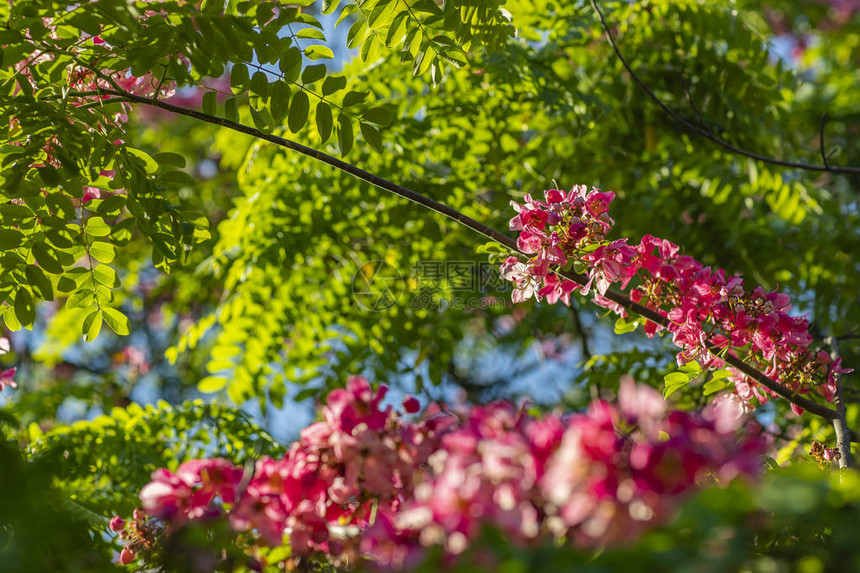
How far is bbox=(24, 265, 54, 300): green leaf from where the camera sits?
1655mm

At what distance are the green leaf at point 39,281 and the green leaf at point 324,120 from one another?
77cm

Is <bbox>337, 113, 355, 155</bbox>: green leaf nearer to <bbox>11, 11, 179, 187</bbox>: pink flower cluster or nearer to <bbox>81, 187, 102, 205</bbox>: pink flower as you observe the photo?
<bbox>11, 11, 179, 187</bbox>: pink flower cluster

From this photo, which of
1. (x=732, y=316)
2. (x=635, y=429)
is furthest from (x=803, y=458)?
(x=635, y=429)

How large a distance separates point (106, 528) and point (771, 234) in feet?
9.33

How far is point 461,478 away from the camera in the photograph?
891 mm

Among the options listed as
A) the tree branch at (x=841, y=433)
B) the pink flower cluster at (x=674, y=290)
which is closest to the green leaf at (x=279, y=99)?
the pink flower cluster at (x=674, y=290)

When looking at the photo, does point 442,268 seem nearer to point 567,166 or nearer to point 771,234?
point 567,166

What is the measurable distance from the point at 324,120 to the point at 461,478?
1.15 metres

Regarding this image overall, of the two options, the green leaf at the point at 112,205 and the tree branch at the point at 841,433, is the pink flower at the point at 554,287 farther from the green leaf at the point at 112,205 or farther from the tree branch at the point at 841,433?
the green leaf at the point at 112,205

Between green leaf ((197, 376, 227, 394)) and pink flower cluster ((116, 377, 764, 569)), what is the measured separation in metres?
1.64

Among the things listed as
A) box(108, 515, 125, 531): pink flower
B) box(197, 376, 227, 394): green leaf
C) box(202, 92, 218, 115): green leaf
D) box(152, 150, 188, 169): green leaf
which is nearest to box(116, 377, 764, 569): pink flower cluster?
box(108, 515, 125, 531): pink flower

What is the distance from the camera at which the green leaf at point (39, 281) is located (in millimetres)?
1655

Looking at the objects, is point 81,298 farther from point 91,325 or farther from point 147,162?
point 147,162

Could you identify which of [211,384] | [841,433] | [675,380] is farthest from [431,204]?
[211,384]
